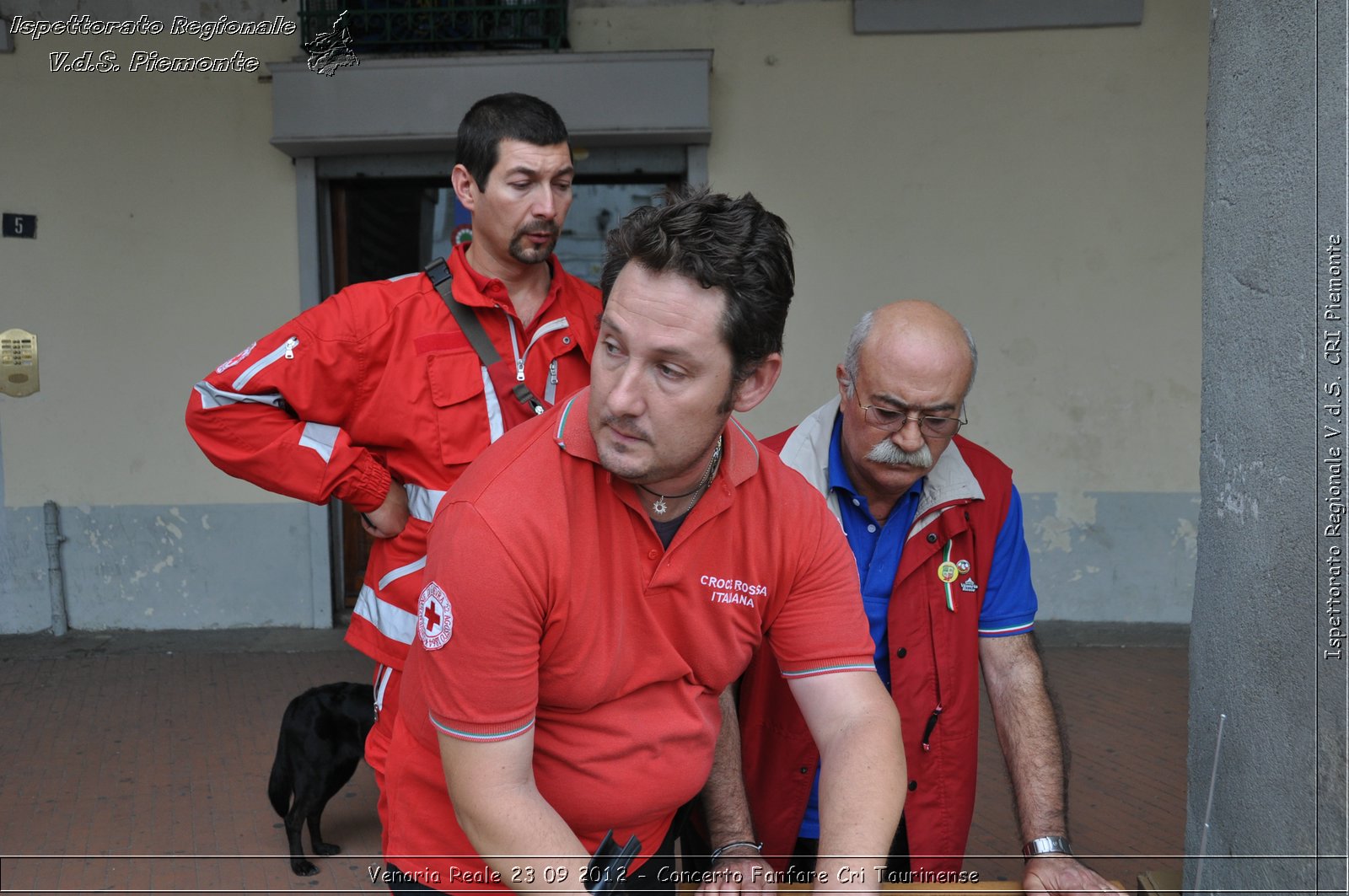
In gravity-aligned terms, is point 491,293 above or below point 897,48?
below

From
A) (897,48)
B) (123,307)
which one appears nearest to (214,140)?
(123,307)

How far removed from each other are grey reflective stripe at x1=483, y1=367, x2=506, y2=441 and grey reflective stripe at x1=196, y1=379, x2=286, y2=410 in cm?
54

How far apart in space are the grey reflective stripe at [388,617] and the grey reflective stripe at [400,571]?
4 cm

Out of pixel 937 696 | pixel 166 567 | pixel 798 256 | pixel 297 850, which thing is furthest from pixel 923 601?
pixel 166 567

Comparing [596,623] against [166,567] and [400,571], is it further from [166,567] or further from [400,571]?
[166,567]

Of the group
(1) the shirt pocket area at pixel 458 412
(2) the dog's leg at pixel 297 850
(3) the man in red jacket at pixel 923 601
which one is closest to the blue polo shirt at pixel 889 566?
(3) the man in red jacket at pixel 923 601

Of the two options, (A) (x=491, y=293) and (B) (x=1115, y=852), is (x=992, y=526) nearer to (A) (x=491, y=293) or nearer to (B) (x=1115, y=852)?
(A) (x=491, y=293)

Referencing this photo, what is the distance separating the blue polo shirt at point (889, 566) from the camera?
2.44m

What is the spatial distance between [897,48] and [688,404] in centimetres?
603

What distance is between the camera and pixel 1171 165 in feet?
23.4

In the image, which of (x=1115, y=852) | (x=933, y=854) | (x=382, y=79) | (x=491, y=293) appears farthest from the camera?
(x=382, y=79)

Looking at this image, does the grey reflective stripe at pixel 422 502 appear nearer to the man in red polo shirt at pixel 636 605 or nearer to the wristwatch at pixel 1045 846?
the man in red polo shirt at pixel 636 605

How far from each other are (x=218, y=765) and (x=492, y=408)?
3.34 metres

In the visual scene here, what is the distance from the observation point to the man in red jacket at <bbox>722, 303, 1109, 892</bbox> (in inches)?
92.4
